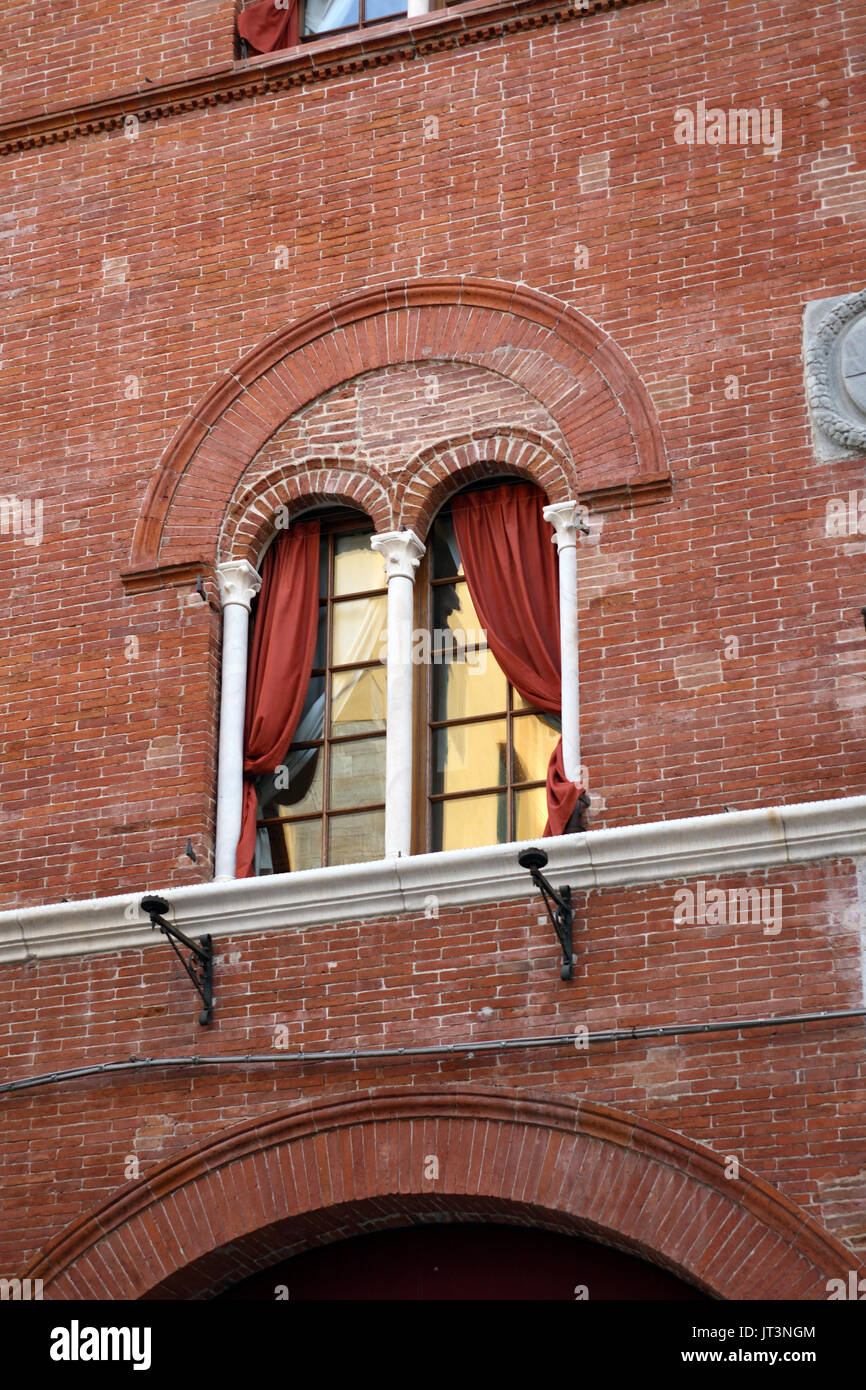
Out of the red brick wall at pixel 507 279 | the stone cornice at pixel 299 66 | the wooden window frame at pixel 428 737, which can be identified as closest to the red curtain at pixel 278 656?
the red brick wall at pixel 507 279

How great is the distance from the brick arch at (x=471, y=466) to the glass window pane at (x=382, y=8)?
345 cm

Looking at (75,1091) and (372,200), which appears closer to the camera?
(75,1091)

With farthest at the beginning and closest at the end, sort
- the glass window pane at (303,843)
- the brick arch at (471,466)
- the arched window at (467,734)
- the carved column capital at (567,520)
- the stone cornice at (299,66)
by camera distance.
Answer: the stone cornice at (299,66) < the brick arch at (471,466) < the glass window pane at (303,843) < the carved column capital at (567,520) < the arched window at (467,734)

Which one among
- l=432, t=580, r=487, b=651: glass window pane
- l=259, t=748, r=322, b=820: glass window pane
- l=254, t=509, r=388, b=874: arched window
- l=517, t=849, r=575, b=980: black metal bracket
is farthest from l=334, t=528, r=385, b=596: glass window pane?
l=517, t=849, r=575, b=980: black metal bracket

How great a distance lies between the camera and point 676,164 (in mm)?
13000

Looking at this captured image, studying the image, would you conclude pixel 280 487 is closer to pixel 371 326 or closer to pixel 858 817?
pixel 371 326

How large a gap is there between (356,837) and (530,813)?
101 centimetres

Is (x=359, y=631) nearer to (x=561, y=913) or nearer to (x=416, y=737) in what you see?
(x=416, y=737)

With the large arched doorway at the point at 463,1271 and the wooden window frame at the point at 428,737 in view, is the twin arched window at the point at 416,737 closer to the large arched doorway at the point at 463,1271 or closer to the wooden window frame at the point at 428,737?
the wooden window frame at the point at 428,737

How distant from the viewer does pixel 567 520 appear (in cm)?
1240

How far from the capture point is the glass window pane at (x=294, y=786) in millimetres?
12656

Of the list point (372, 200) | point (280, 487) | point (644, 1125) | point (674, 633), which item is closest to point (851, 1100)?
point (644, 1125)

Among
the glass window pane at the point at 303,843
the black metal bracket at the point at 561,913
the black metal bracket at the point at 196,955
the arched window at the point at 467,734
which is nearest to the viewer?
the black metal bracket at the point at 561,913

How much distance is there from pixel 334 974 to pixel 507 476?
3116 millimetres
